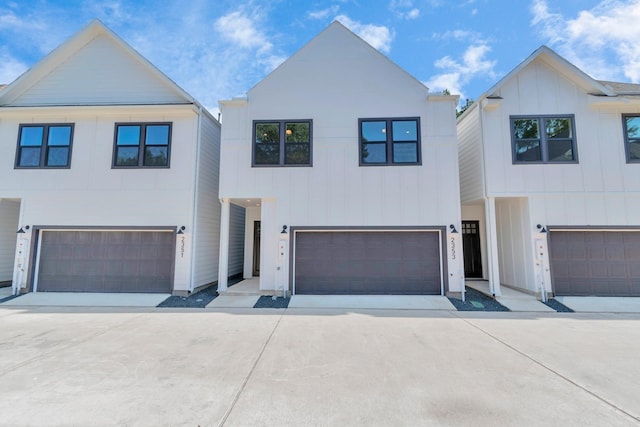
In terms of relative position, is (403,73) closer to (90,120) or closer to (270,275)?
(270,275)

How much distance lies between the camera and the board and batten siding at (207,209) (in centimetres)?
999

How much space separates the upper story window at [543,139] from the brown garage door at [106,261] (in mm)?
11356

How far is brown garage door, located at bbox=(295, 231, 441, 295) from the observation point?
9289 millimetres

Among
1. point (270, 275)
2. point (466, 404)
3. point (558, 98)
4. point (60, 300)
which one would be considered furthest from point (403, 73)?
point (60, 300)

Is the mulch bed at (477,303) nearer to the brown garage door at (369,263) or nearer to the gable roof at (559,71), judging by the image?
the brown garage door at (369,263)

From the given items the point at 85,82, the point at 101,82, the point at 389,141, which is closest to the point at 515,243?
the point at 389,141

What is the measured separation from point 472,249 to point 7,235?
17460 mm

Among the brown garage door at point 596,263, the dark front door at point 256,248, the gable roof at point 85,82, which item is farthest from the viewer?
the dark front door at point 256,248

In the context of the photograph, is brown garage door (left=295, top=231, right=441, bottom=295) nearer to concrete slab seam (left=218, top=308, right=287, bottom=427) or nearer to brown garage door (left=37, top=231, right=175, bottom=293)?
concrete slab seam (left=218, top=308, right=287, bottom=427)

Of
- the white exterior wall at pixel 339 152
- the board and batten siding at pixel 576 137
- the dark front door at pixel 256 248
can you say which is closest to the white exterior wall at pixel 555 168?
the board and batten siding at pixel 576 137

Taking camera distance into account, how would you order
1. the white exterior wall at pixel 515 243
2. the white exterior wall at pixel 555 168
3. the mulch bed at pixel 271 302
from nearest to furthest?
the mulch bed at pixel 271 302 → the white exterior wall at pixel 555 168 → the white exterior wall at pixel 515 243

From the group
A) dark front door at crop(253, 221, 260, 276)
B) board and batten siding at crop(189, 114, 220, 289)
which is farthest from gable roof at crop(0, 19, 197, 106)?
dark front door at crop(253, 221, 260, 276)

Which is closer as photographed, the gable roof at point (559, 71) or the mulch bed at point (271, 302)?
the mulch bed at point (271, 302)

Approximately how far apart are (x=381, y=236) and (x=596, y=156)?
6962mm
